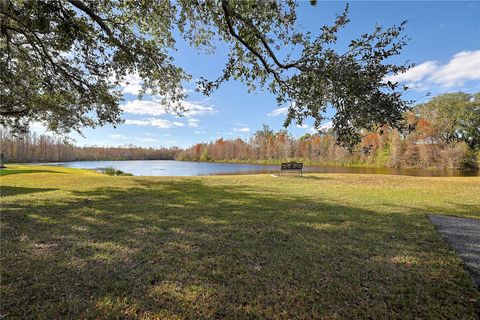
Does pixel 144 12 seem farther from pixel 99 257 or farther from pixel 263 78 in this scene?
pixel 99 257

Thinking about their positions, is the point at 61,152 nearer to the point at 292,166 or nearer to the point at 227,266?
the point at 292,166

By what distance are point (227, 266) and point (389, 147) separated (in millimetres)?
49463

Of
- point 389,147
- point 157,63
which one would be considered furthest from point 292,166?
point 389,147

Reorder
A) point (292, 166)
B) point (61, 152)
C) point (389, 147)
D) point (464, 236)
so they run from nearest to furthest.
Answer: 1. point (464, 236)
2. point (292, 166)
3. point (389, 147)
4. point (61, 152)

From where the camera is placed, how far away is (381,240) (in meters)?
4.01

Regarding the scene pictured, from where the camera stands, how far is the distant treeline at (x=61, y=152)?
5951cm

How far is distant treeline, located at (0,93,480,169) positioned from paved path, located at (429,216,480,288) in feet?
6.89

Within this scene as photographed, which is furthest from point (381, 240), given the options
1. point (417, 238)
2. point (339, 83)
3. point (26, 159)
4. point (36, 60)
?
point (26, 159)

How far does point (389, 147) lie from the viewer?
43656 mm

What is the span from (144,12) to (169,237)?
5.13 metres

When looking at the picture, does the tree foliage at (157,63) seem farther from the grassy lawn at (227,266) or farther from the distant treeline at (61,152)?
the distant treeline at (61,152)

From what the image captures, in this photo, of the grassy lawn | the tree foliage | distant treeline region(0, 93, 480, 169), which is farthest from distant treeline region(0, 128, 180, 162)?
the grassy lawn

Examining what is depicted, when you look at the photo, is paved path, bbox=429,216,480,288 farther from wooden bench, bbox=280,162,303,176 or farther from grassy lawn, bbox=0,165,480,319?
wooden bench, bbox=280,162,303,176

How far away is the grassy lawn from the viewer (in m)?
2.21
